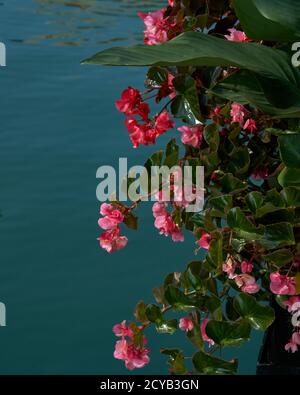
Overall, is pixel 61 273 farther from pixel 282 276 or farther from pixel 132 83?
pixel 132 83

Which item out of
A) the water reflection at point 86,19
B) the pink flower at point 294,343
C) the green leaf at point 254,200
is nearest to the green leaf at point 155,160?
the green leaf at point 254,200

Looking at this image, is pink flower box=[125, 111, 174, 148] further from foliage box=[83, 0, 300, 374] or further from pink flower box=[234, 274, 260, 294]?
pink flower box=[234, 274, 260, 294]

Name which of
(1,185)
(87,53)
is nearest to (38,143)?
(1,185)

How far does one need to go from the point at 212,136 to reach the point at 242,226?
8.1 inches

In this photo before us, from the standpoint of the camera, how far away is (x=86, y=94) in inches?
177

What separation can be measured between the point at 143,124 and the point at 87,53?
3.67 meters

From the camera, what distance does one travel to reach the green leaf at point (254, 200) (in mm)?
1404

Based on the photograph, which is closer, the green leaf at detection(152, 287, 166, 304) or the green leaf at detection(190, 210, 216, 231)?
the green leaf at detection(190, 210, 216, 231)

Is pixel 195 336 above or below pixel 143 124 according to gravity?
below

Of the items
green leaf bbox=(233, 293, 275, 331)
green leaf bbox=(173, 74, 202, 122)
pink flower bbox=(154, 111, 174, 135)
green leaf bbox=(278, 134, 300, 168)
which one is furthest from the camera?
pink flower bbox=(154, 111, 174, 135)

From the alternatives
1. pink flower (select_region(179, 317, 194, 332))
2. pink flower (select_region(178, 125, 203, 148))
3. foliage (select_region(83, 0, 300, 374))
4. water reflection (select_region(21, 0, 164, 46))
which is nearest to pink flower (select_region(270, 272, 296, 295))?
foliage (select_region(83, 0, 300, 374))

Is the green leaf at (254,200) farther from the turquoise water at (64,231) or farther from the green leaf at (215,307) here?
the turquoise water at (64,231)

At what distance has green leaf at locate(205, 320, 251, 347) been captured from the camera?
1373 millimetres

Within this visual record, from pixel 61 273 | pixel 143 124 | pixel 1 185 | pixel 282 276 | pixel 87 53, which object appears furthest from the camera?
pixel 87 53
